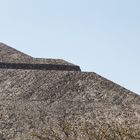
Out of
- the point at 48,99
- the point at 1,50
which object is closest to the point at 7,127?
the point at 48,99

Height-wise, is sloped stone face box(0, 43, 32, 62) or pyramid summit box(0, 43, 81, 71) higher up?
pyramid summit box(0, 43, 81, 71)

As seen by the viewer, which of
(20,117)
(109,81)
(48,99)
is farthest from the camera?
(109,81)

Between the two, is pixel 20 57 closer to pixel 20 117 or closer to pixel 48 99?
pixel 48 99

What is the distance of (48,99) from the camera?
11.9 meters

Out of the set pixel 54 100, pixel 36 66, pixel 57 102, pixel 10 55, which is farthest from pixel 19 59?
pixel 57 102

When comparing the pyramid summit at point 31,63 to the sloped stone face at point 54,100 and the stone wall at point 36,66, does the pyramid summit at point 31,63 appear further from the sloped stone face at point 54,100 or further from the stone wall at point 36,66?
the sloped stone face at point 54,100

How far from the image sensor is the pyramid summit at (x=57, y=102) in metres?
9.30

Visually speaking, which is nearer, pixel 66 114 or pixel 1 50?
pixel 66 114

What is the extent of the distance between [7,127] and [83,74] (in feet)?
16.1

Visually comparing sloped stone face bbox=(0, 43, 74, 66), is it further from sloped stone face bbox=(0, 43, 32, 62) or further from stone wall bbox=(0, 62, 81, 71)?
stone wall bbox=(0, 62, 81, 71)

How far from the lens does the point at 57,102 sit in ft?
37.9

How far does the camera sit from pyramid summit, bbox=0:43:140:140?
30.5 feet

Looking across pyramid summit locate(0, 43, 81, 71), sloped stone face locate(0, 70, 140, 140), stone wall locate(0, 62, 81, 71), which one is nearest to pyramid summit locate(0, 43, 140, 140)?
sloped stone face locate(0, 70, 140, 140)

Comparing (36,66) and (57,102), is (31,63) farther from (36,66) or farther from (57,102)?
(57,102)
